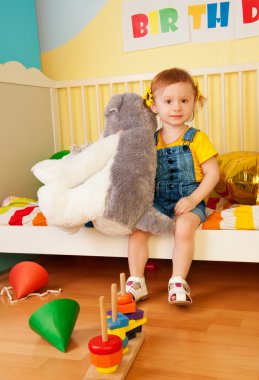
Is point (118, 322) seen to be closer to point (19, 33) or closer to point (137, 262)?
point (137, 262)

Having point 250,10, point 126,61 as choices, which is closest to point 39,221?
point 126,61

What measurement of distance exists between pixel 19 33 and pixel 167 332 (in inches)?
61.3

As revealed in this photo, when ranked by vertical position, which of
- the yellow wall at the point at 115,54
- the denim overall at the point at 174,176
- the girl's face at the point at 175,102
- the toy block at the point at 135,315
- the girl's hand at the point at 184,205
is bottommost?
the toy block at the point at 135,315

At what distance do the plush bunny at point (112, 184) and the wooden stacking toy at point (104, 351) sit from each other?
45cm

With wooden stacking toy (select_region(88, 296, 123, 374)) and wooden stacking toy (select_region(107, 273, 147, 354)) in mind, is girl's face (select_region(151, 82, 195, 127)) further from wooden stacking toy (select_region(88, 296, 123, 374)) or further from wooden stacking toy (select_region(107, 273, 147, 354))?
wooden stacking toy (select_region(88, 296, 123, 374))

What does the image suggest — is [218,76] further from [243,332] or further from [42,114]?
[243,332]

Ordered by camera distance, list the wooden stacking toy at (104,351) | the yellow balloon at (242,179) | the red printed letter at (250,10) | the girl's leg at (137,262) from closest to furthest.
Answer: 1. the wooden stacking toy at (104,351)
2. the girl's leg at (137,262)
3. the yellow balloon at (242,179)
4. the red printed letter at (250,10)

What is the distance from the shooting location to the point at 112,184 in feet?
4.38

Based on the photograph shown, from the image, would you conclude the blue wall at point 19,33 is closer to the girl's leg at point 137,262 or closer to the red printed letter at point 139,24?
the red printed letter at point 139,24

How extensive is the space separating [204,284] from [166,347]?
18.7 inches

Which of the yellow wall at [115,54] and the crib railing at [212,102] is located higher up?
the yellow wall at [115,54]

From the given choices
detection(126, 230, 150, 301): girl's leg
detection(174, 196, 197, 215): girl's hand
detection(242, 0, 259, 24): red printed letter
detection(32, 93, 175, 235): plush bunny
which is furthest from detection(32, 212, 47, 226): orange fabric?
detection(242, 0, 259, 24): red printed letter

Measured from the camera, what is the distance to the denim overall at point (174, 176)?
1.45 m

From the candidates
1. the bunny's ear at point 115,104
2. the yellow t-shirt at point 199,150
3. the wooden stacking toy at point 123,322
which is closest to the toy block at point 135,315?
the wooden stacking toy at point 123,322
